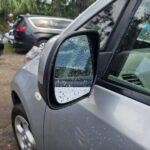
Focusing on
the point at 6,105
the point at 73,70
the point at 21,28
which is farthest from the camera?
the point at 21,28

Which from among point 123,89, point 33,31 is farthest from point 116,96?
point 33,31

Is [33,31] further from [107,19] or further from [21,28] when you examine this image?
[107,19]

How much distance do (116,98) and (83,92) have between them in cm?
20

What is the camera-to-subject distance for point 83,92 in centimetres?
211

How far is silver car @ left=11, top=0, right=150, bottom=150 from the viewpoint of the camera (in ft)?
6.20

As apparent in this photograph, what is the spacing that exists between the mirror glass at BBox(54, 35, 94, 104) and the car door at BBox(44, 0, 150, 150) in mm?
107

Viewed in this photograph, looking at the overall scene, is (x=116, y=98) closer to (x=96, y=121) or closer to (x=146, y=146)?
(x=96, y=121)

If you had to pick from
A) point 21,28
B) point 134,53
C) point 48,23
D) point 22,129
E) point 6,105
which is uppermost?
point 134,53

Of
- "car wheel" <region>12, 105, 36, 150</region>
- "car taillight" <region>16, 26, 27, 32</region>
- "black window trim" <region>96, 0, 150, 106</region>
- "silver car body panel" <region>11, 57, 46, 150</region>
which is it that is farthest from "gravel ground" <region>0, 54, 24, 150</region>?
"black window trim" <region>96, 0, 150, 106</region>

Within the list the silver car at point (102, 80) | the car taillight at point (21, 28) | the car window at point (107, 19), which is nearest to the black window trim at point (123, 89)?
the silver car at point (102, 80)

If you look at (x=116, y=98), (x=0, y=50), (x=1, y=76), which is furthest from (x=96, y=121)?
(x=0, y=50)

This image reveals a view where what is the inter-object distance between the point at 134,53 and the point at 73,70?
1.19 feet

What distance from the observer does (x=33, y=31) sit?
569 inches

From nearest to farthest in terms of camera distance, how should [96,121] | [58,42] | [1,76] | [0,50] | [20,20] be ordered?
[58,42] < [96,121] < [1,76] < [0,50] < [20,20]
